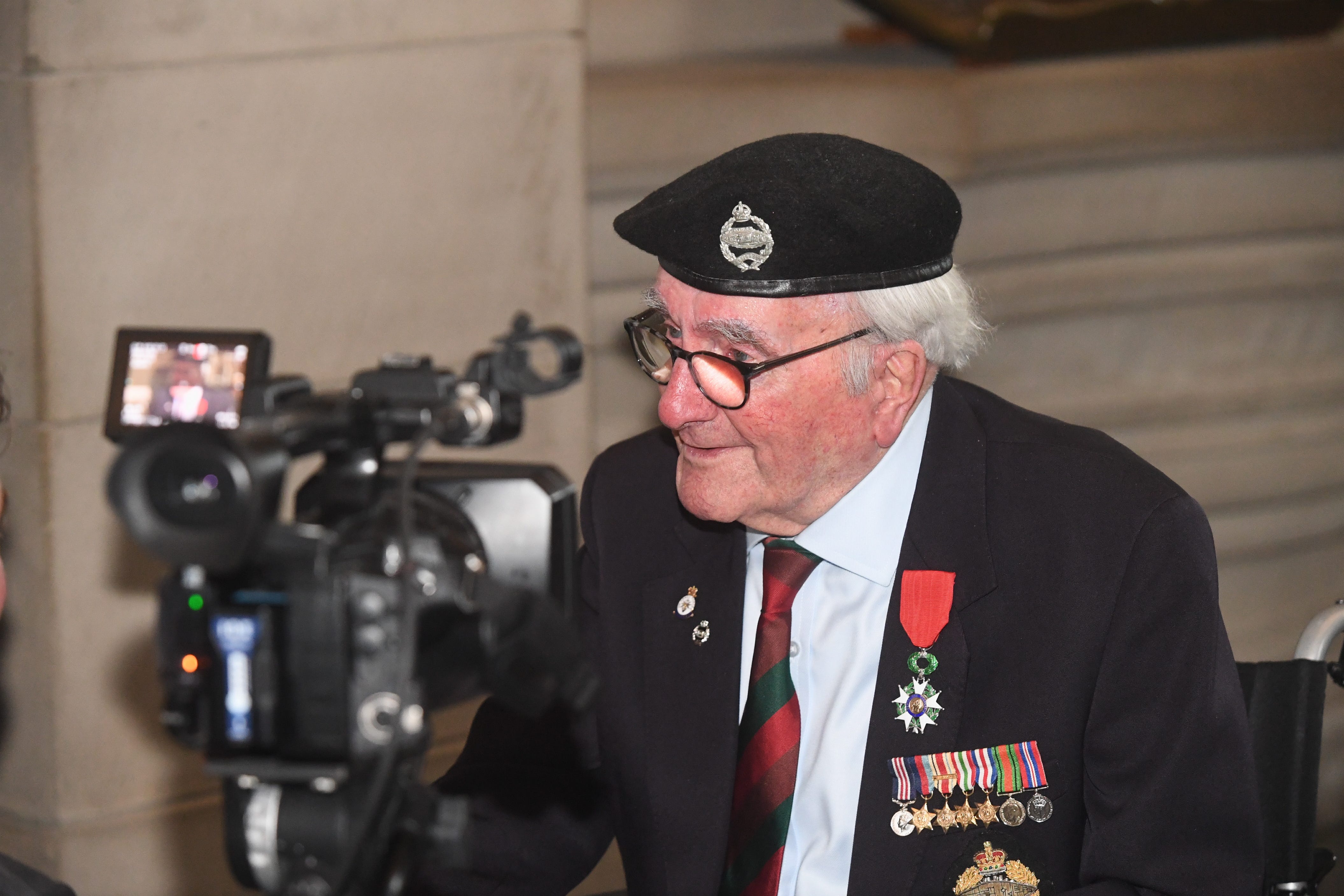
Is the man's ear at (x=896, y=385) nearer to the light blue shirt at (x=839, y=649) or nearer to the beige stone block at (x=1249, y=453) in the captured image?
the light blue shirt at (x=839, y=649)

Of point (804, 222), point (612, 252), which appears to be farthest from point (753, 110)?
point (804, 222)

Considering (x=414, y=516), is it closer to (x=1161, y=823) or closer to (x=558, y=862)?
(x=558, y=862)

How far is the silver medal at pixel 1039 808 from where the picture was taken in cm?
163

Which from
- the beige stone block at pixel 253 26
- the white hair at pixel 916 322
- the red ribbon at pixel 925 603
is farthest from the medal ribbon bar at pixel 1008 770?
the beige stone block at pixel 253 26

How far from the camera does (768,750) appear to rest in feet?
5.56

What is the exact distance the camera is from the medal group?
1622mm

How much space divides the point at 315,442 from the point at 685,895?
2.82 feet

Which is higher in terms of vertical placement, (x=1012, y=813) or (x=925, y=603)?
(x=925, y=603)

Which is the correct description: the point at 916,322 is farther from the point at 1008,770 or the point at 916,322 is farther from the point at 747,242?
the point at 1008,770

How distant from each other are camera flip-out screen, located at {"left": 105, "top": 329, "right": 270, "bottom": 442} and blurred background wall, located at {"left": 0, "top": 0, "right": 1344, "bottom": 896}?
1.08m

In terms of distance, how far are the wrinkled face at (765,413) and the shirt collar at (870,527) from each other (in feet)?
0.11

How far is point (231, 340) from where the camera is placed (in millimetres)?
1174

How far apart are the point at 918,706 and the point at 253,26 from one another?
1454 mm

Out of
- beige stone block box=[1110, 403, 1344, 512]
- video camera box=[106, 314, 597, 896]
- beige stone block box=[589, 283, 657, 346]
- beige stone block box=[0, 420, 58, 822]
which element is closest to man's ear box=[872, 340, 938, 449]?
video camera box=[106, 314, 597, 896]
